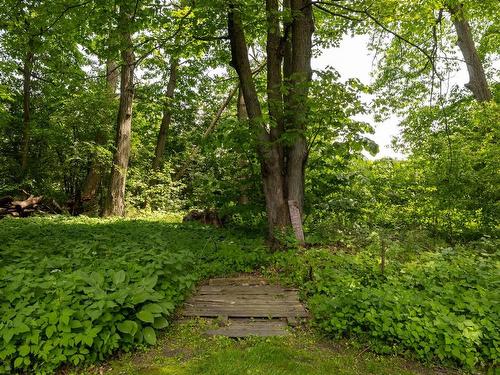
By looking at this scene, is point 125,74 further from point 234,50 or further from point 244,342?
point 244,342

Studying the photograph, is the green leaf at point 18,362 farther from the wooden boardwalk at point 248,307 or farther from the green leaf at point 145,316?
the wooden boardwalk at point 248,307

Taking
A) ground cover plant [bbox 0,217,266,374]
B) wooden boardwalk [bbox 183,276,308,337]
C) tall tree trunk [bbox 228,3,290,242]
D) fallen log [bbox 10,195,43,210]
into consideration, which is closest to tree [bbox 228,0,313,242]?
tall tree trunk [bbox 228,3,290,242]

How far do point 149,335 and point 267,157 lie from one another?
4213mm

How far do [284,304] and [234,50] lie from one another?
5.28 metres

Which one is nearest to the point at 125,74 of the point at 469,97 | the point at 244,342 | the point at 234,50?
the point at 234,50

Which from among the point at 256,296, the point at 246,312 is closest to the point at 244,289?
the point at 256,296

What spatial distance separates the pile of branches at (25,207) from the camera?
1064 centimetres

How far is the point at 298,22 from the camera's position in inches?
285

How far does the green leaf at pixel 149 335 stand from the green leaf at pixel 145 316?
0.44 feet

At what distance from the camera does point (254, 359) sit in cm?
329

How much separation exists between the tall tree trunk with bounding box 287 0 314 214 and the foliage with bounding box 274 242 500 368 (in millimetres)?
2084

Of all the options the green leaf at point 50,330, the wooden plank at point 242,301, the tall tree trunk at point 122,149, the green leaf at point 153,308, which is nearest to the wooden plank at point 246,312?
the wooden plank at point 242,301

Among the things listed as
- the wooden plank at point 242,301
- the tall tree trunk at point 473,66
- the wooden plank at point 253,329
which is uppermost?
the tall tree trunk at point 473,66

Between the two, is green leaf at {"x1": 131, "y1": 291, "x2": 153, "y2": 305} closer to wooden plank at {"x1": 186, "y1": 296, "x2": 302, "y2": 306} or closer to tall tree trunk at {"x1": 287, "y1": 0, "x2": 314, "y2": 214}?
wooden plank at {"x1": 186, "y1": 296, "x2": 302, "y2": 306}
